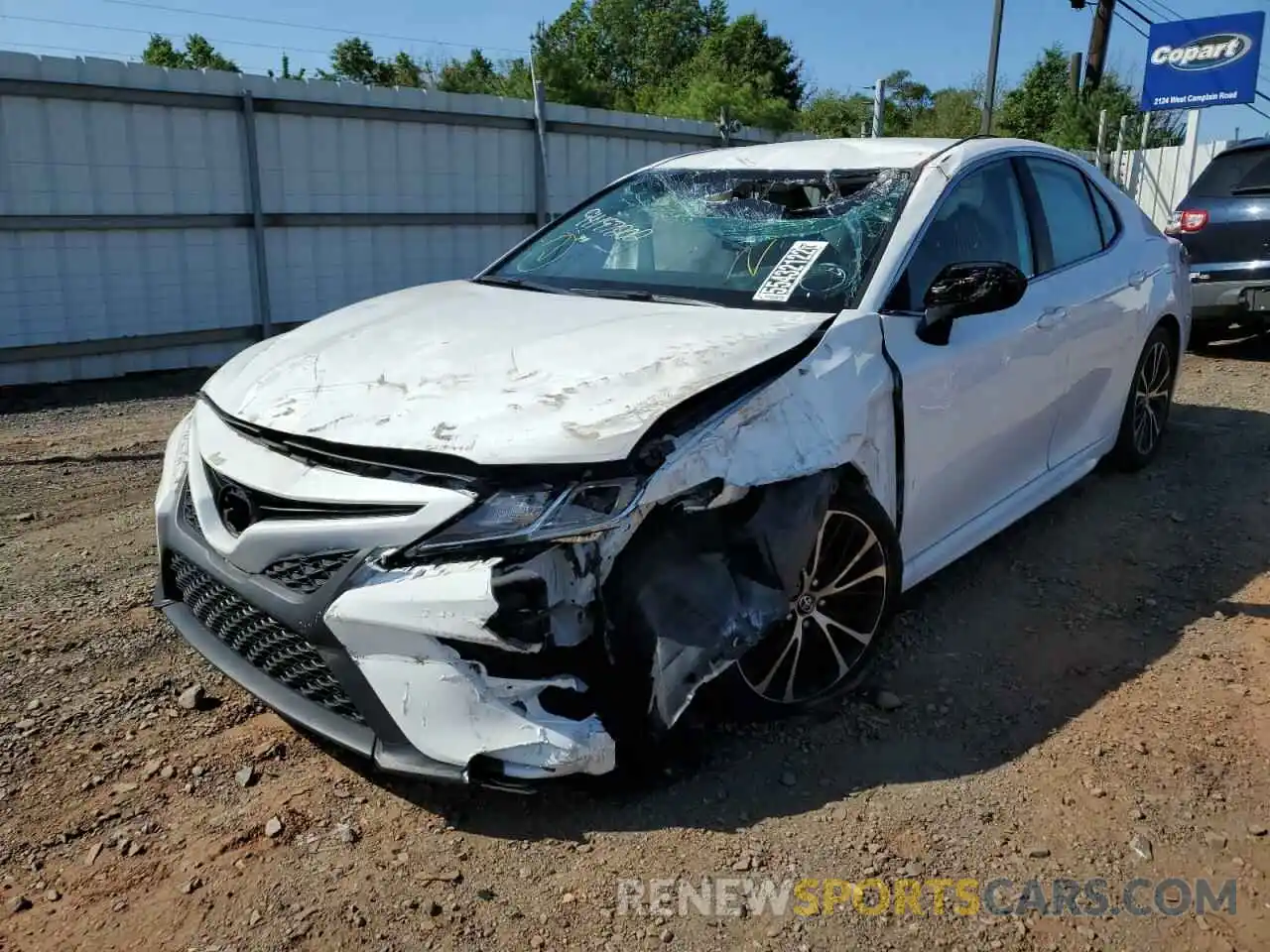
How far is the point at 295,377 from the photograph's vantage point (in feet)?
9.48

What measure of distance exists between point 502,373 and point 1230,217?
25.0 feet

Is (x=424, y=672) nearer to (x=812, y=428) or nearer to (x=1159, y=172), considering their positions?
(x=812, y=428)

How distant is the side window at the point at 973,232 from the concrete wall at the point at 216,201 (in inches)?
251

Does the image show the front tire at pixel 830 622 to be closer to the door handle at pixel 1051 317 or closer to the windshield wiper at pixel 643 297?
the windshield wiper at pixel 643 297

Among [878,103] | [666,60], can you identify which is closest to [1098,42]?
[878,103]

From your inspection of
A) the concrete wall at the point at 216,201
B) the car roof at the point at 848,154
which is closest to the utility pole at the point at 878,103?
the concrete wall at the point at 216,201

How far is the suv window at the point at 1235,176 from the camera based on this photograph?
8.18 m

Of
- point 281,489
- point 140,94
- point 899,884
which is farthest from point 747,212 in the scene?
point 140,94

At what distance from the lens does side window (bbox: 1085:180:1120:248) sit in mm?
4734

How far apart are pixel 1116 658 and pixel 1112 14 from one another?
28.8m

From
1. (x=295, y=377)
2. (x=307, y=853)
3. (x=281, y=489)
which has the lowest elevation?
(x=307, y=853)

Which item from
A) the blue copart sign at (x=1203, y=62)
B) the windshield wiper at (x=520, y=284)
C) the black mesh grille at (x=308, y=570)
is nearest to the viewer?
the black mesh grille at (x=308, y=570)

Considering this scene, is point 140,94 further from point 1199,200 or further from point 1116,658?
point 1199,200

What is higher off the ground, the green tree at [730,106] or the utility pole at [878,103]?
the green tree at [730,106]
